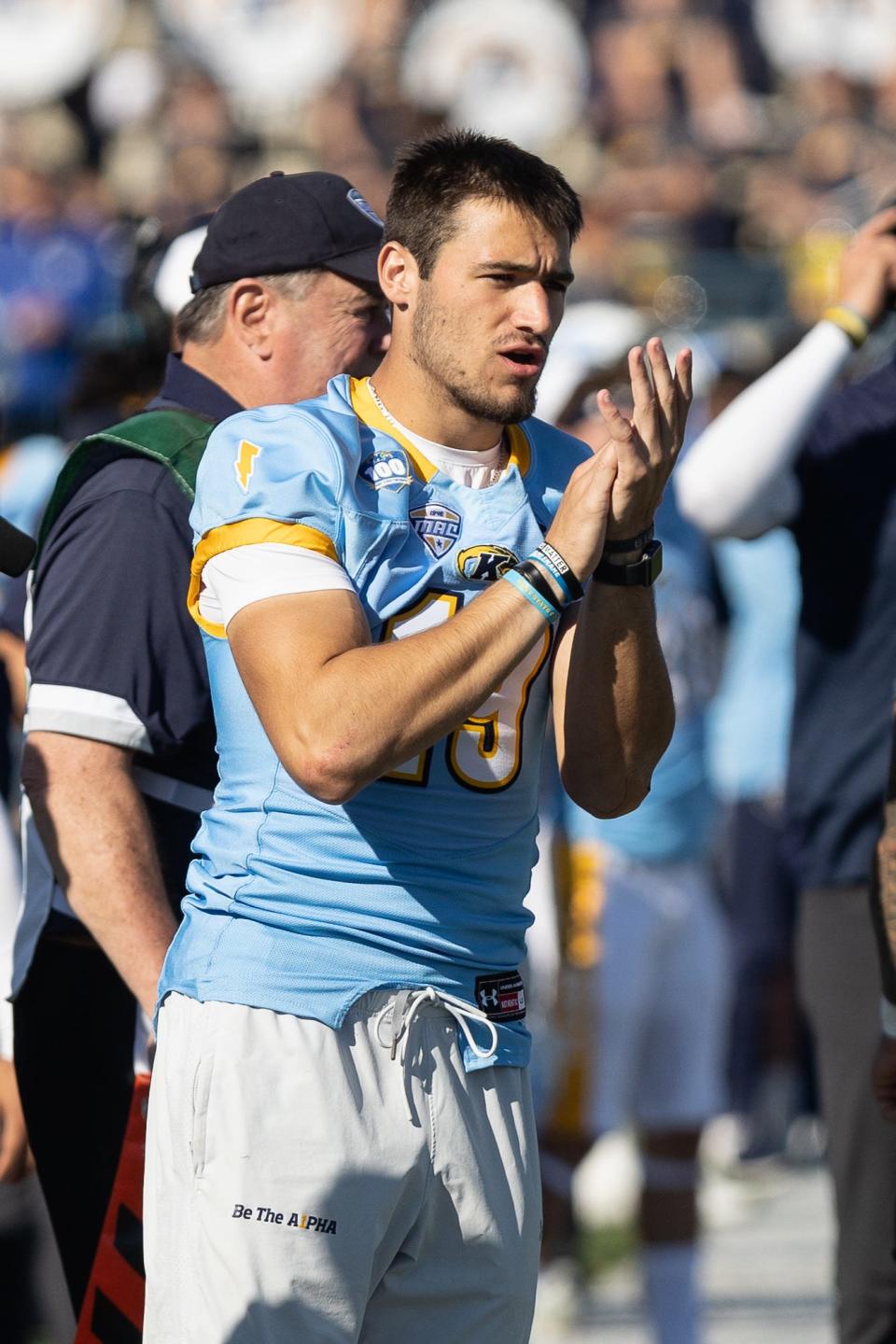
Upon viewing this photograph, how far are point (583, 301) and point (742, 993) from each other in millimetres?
4631

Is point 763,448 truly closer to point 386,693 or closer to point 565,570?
point 565,570

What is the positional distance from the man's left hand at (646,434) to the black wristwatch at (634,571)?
0.20 ft

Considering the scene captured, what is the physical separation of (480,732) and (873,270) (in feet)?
6.76

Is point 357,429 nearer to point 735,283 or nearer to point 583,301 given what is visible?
point 583,301

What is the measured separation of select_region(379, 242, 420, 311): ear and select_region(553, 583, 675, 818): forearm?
49cm

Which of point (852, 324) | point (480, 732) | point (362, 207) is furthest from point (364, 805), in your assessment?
point (852, 324)

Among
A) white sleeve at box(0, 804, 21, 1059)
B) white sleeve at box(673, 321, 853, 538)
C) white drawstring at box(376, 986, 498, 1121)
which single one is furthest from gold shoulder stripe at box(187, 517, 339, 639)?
white sleeve at box(673, 321, 853, 538)

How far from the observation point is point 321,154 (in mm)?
→ 15414

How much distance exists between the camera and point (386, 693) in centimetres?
260

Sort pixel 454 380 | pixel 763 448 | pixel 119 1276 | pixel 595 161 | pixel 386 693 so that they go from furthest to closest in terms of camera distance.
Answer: pixel 595 161
pixel 763 448
pixel 119 1276
pixel 454 380
pixel 386 693

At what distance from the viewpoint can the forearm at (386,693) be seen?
8.53 ft

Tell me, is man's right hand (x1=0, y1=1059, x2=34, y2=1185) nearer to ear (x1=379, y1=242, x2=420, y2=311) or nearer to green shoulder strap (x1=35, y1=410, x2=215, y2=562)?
green shoulder strap (x1=35, y1=410, x2=215, y2=562)

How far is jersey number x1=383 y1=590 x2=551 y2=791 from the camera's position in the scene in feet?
9.27

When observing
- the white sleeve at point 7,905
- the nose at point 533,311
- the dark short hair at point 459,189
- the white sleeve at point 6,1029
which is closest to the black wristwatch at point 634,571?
the nose at point 533,311
